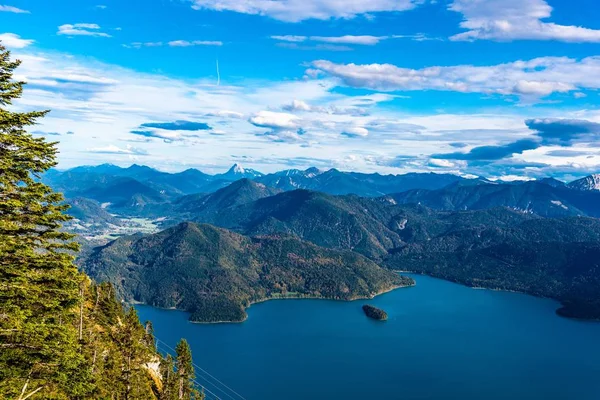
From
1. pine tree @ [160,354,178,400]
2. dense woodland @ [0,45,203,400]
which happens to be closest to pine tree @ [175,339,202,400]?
pine tree @ [160,354,178,400]

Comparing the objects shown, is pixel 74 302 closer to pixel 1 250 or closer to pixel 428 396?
pixel 1 250

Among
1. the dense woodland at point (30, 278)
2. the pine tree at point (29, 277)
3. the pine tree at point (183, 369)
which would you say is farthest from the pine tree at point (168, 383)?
the pine tree at point (29, 277)

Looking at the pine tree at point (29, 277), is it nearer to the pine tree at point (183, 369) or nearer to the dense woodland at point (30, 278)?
the dense woodland at point (30, 278)

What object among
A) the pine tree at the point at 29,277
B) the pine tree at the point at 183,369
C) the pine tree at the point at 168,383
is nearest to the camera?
the pine tree at the point at 29,277

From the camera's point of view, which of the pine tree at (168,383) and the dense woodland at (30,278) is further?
the pine tree at (168,383)

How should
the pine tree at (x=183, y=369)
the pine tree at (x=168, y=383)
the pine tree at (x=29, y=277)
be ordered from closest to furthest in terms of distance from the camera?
the pine tree at (x=29, y=277) < the pine tree at (x=168, y=383) < the pine tree at (x=183, y=369)

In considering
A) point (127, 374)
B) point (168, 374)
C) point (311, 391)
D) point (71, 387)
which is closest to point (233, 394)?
point (311, 391)

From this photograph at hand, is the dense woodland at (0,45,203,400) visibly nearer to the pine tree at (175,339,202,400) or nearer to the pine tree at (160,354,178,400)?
the pine tree at (160,354,178,400)

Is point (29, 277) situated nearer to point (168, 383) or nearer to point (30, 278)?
point (30, 278)
